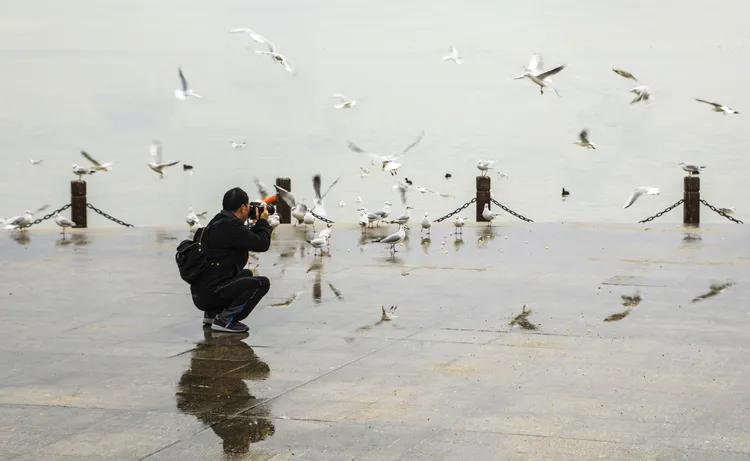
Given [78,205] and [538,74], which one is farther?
[78,205]

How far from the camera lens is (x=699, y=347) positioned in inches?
388

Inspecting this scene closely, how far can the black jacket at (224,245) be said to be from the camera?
10570 millimetres

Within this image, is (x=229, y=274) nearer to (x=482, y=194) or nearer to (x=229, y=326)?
(x=229, y=326)

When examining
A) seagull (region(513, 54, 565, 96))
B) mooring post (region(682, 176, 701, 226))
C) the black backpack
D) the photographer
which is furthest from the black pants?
mooring post (region(682, 176, 701, 226))

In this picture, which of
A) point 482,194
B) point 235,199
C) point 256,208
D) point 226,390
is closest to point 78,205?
point 482,194

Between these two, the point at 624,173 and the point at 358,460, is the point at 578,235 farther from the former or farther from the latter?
the point at 624,173

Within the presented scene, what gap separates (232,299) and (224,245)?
1.56ft

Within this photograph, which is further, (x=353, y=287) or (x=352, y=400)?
(x=353, y=287)

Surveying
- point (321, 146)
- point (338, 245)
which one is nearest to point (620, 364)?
point (338, 245)

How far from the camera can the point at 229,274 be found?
1070cm

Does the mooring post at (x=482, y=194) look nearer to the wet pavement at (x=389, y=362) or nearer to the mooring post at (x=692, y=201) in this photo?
the mooring post at (x=692, y=201)

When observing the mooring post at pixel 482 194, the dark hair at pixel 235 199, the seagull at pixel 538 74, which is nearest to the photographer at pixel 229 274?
the dark hair at pixel 235 199

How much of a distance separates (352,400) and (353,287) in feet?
18.0

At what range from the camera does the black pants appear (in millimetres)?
10609
